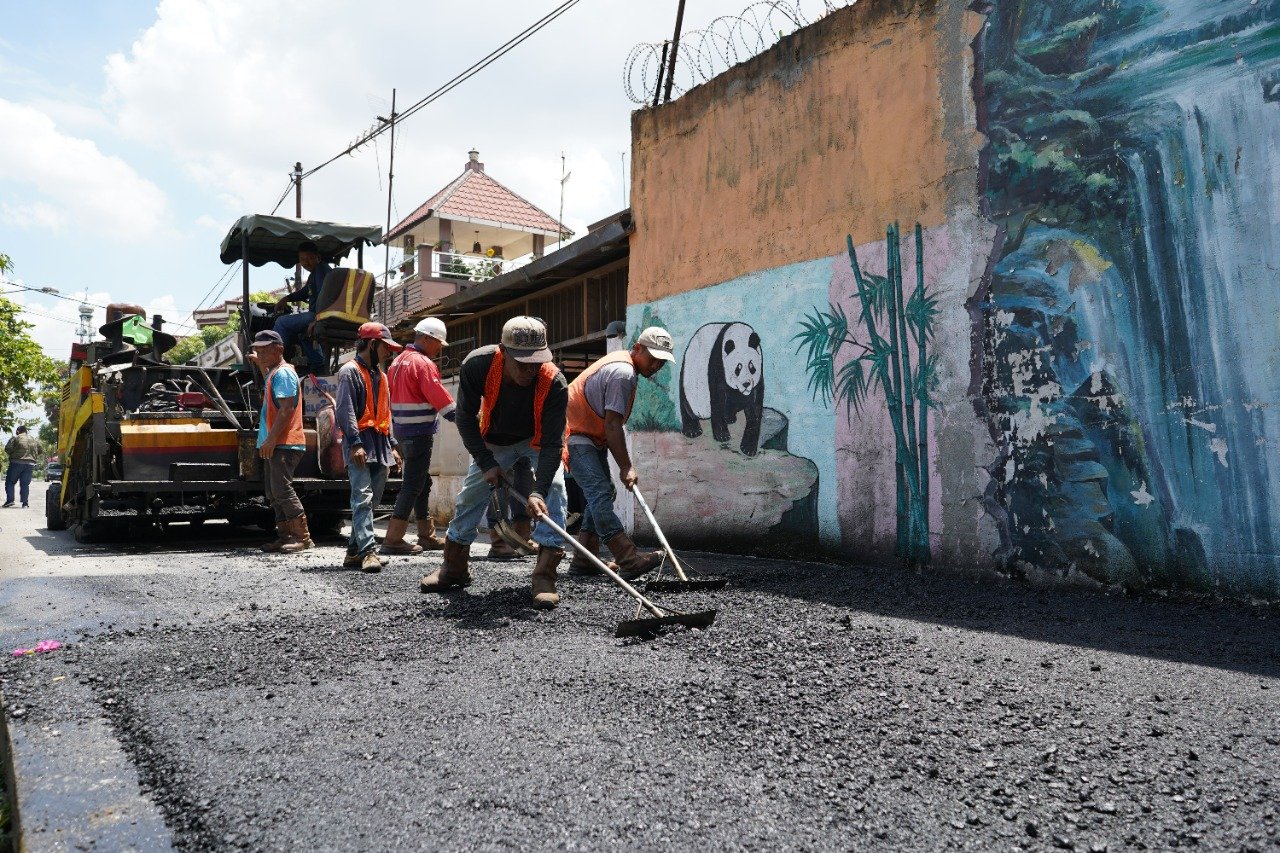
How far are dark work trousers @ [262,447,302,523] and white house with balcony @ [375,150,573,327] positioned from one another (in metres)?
16.2

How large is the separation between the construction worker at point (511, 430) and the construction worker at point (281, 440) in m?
2.55

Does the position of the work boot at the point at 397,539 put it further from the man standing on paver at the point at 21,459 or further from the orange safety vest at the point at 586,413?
the man standing on paver at the point at 21,459

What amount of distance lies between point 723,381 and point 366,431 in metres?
3.08

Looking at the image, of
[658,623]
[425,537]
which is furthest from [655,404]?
[658,623]

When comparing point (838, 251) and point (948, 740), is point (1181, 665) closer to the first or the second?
point (948, 740)

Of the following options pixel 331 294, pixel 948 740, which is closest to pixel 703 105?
pixel 331 294

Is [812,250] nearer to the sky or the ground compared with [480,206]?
nearer to the ground

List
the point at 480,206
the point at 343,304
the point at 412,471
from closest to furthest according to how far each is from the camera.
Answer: the point at 412,471 < the point at 343,304 < the point at 480,206

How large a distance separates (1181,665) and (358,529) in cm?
497

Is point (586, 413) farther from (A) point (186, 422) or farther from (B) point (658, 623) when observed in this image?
(A) point (186, 422)

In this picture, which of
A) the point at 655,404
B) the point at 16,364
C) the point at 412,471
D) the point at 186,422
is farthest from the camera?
the point at 16,364

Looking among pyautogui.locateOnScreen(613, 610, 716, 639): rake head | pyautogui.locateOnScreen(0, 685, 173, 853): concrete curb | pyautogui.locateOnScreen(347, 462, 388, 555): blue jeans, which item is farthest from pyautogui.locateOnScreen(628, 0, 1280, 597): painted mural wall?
pyautogui.locateOnScreen(0, 685, 173, 853): concrete curb

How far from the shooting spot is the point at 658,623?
13.5ft

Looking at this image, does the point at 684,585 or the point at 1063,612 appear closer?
the point at 1063,612
